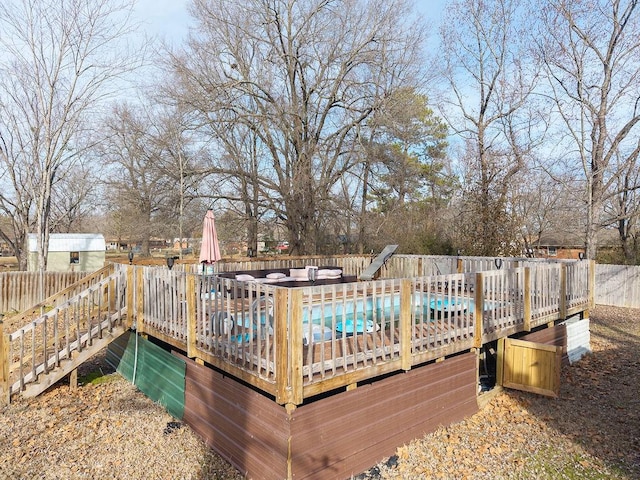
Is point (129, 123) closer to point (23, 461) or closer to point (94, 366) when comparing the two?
point (94, 366)

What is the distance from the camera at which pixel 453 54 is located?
17.7 metres

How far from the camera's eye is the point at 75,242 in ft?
71.1

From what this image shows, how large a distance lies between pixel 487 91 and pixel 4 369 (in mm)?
18040

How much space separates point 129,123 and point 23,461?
657 inches

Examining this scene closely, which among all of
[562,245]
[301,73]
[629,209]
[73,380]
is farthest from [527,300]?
[562,245]

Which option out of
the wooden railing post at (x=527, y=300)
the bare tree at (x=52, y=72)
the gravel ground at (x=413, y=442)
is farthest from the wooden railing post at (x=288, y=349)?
the bare tree at (x=52, y=72)

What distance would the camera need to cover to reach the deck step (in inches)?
208

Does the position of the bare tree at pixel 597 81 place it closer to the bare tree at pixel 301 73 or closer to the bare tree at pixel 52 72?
the bare tree at pixel 301 73

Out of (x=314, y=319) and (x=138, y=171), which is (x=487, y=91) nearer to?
(x=314, y=319)

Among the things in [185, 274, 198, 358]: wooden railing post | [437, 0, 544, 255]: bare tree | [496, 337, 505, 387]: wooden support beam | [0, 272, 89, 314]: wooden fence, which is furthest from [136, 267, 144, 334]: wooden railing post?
[437, 0, 544, 255]: bare tree

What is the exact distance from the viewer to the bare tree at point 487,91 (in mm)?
14914

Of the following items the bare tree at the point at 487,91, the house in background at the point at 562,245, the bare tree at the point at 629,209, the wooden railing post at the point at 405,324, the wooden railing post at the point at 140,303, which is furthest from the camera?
Result: the house in background at the point at 562,245

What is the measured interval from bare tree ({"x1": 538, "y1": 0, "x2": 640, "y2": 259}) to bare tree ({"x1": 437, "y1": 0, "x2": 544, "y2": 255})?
1.69m

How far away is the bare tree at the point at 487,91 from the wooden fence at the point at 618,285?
13.9 feet
